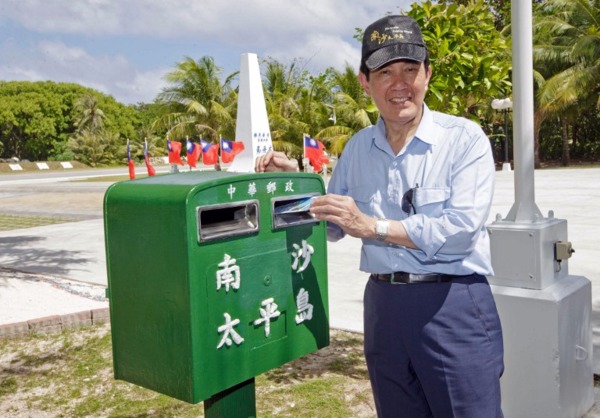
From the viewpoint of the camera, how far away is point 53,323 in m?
5.08

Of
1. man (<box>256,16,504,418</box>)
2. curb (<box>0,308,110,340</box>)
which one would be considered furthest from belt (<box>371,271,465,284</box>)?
curb (<box>0,308,110,340</box>)

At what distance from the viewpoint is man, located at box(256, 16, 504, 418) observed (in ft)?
5.87

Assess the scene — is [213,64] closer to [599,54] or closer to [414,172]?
[599,54]

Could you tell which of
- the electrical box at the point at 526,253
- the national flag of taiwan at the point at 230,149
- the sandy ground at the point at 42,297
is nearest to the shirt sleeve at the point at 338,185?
the electrical box at the point at 526,253

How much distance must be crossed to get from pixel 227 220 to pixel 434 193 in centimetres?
68

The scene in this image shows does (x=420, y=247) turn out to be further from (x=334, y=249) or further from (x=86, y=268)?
(x=334, y=249)

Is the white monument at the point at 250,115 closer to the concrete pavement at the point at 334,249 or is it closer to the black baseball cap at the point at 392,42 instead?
the concrete pavement at the point at 334,249

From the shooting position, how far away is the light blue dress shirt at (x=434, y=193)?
1.76m

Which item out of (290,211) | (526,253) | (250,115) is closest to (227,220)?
(290,211)

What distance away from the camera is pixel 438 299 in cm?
184

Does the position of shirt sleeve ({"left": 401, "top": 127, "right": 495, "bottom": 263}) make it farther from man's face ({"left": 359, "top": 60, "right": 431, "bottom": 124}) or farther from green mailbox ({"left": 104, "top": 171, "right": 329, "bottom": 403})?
green mailbox ({"left": 104, "top": 171, "right": 329, "bottom": 403})

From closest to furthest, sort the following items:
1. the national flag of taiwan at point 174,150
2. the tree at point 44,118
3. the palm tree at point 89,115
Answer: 1. the national flag of taiwan at point 174,150
2. the tree at point 44,118
3. the palm tree at point 89,115

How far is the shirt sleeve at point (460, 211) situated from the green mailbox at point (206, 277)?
1.30ft

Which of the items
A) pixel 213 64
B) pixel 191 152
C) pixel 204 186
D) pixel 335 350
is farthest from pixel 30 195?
pixel 204 186
